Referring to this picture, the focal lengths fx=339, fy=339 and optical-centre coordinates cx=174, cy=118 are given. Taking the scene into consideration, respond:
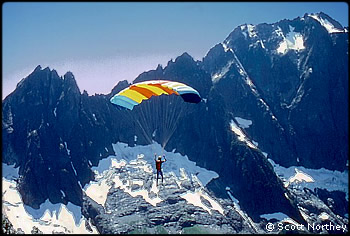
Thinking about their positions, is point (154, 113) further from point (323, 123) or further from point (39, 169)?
point (323, 123)

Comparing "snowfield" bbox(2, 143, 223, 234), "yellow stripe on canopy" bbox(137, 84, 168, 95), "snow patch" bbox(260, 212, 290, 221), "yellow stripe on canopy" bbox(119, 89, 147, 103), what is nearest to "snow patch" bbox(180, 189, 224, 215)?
"snowfield" bbox(2, 143, 223, 234)

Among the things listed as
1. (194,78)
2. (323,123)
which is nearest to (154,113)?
(194,78)

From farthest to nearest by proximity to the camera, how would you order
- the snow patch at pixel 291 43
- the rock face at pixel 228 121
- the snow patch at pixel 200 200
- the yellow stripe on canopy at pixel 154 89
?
the snow patch at pixel 291 43 < the rock face at pixel 228 121 < the snow patch at pixel 200 200 < the yellow stripe on canopy at pixel 154 89

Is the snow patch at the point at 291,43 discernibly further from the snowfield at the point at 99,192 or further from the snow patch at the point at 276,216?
the snow patch at the point at 276,216

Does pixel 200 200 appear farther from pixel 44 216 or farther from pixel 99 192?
pixel 44 216

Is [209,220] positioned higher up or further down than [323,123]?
further down

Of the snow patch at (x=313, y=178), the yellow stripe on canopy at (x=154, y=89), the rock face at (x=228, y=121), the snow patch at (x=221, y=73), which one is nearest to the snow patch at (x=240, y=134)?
the rock face at (x=228, y=121)

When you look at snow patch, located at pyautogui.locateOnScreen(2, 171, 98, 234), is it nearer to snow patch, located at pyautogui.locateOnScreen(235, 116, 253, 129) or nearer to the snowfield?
the snowfield
